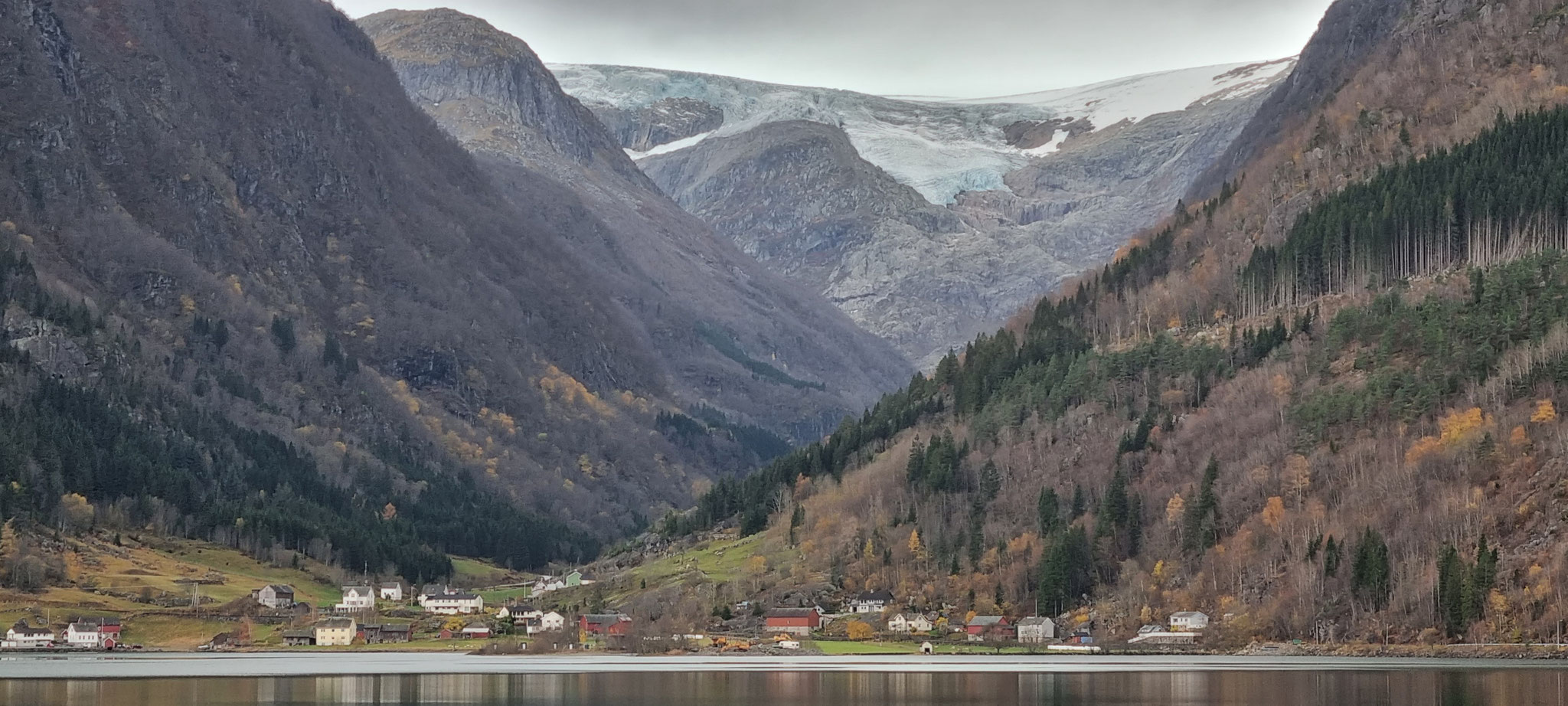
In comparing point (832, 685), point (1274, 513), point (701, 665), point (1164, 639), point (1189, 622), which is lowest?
point (701, 665)

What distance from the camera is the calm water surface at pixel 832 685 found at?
12206 centimetres

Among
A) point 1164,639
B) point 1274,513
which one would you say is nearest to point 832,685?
point 1164,639

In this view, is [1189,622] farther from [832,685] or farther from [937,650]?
[832,685]

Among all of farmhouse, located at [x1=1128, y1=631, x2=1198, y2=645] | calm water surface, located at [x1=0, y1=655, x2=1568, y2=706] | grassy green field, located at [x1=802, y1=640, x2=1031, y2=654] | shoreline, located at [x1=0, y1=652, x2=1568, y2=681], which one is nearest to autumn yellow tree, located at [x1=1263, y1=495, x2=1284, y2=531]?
farmhouse, located at [x1=1128, y1=631, x2=1198, y2=645]

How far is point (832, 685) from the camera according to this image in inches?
5600

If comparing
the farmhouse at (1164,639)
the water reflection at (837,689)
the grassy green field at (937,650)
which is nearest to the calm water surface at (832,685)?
the water reflection at (837,689)

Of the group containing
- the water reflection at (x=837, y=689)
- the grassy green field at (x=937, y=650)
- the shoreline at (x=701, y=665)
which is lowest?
the grassy green field at (x=937, y=650)

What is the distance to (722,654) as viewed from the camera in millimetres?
198250

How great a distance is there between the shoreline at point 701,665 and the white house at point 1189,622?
794cm

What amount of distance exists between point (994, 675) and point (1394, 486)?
57096 mm

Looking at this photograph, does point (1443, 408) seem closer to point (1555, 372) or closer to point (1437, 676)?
point (1555, 372)

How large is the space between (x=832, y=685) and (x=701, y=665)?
34484 millimetres

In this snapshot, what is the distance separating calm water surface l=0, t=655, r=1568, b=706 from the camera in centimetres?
12206

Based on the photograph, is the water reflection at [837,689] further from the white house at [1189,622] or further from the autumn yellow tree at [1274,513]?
the autumn yellow tree at [1274,513]
